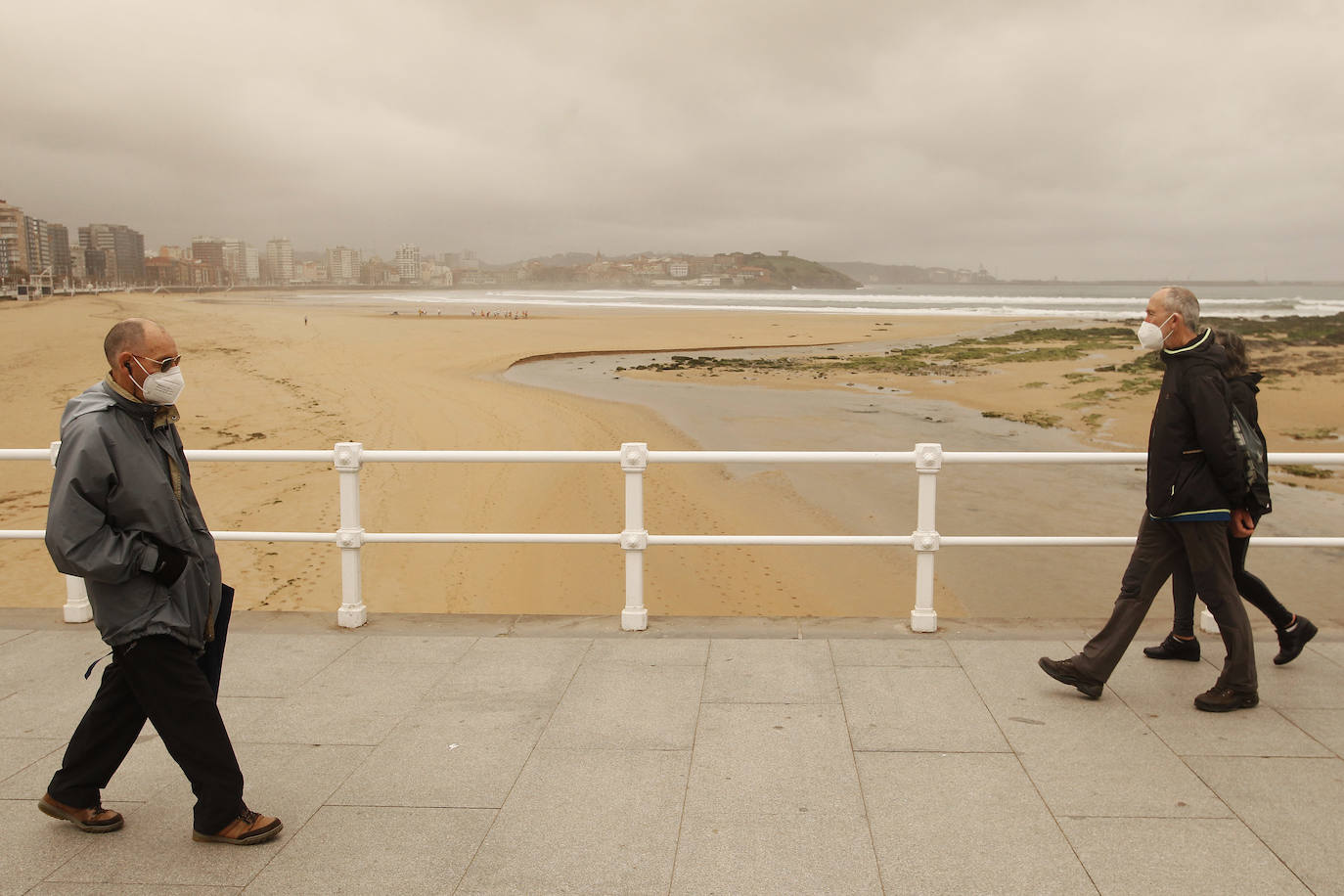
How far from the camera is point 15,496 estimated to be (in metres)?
13.8

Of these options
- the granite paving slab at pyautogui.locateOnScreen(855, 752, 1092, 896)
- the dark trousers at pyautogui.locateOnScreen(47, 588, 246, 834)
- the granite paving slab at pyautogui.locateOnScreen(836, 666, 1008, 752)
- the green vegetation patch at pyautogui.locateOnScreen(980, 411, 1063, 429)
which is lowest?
the green vegetation patch at pyautogui.locateOnScreen(980, 411, 1063, 429)

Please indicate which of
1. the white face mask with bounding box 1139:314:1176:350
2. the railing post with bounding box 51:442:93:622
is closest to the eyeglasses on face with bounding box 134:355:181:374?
the railing post with bounding box 51:442:93:622

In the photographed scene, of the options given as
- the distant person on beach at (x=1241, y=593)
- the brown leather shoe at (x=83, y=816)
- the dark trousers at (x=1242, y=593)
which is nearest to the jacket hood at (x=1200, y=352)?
the distant person on beach at (x=1241, y=593)

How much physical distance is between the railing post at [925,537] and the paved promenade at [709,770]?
13 centimetres

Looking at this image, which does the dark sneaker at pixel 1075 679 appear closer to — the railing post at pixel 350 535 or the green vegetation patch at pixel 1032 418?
the railing post at pixel 350 535

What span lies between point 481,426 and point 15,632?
1277 cm

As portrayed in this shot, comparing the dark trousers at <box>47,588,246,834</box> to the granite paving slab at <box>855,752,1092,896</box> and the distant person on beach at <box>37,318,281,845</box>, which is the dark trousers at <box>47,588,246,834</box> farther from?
the granite paving slab at <box>855,752,1092,896</box>

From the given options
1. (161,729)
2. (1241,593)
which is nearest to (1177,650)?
(1241,593)

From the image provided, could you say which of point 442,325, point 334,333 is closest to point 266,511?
point 334,333

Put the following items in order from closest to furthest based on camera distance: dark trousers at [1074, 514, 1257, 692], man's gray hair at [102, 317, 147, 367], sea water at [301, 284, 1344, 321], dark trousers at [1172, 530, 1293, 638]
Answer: man's gray hair at [102, 317, 147, 367] < dark trousers at [1074, 514, 1257, 692] < dark trousers at [1172, 530, 1293, 638] < sea water at [301, 284, 1344, 321]

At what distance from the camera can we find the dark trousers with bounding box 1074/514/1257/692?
4582 millimetres

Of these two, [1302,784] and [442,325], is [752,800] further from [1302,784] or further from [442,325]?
[442,325]

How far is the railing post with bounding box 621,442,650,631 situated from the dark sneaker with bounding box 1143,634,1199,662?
9.05 ft

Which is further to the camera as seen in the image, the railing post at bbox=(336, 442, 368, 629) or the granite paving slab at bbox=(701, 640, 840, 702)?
the railing post at bbox=(336, 442, 368, 629)
